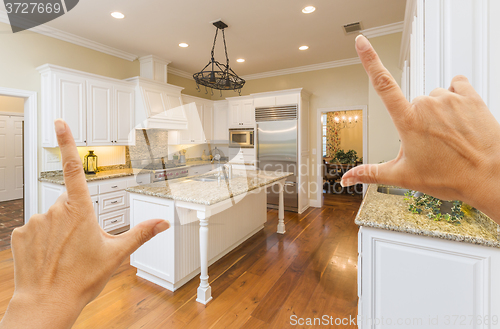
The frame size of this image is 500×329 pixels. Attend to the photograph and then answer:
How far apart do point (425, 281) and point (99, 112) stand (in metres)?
4.37

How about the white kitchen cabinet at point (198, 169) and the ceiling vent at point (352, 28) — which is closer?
the ceiling vent at point (352, 28)

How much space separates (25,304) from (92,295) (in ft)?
0.26

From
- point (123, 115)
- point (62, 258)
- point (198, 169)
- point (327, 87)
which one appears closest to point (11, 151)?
point (123, 115)

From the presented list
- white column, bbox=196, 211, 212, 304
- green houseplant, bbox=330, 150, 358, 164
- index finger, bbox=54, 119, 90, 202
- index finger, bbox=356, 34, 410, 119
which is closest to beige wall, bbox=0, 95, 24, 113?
white column, bbox=196, 211, 212, 304

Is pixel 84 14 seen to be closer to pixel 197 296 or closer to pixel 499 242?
pixel 197 296

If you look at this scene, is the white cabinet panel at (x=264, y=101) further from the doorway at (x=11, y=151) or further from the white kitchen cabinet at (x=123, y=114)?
the doorway at (x=11, y=151)

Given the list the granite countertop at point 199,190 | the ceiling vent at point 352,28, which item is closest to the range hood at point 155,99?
the granite countertop at point 199,190

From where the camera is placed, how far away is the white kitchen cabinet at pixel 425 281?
116cm

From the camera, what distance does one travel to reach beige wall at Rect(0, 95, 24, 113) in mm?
5449

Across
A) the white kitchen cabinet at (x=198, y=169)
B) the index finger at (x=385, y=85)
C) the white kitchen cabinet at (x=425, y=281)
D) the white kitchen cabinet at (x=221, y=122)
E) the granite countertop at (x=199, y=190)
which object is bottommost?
the white kitchen cabinet at (x=425, y=281)

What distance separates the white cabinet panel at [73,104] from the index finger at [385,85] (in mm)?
3940

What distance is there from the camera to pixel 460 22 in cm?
106

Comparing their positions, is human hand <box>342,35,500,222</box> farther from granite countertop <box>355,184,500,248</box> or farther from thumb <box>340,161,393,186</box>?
granite countertop <box>355,184,500,248</box>

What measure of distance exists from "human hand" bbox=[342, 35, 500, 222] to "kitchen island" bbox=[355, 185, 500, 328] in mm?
1149
